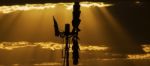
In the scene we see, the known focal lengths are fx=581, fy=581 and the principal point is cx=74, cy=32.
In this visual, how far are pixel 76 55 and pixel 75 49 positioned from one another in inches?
13.7

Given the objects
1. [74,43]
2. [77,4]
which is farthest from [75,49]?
[77,4]

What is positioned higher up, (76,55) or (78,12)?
(78,12)

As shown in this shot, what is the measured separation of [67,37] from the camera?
31766 millimetres

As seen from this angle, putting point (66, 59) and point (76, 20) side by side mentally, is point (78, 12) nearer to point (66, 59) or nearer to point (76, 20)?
point (76, 20)

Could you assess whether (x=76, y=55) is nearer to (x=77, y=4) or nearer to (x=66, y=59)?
(x=66, y=59)

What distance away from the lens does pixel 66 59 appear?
31203 mm

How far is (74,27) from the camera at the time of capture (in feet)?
105

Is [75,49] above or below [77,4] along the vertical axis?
below

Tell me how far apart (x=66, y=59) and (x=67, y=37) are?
4.28 feet

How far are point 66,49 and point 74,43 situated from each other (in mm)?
644

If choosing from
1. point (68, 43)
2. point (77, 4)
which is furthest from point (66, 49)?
point (77, 4)

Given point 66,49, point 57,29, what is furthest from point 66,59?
point 57,29

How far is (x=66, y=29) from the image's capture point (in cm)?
3153

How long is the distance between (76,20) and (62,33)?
1230 millimetres
